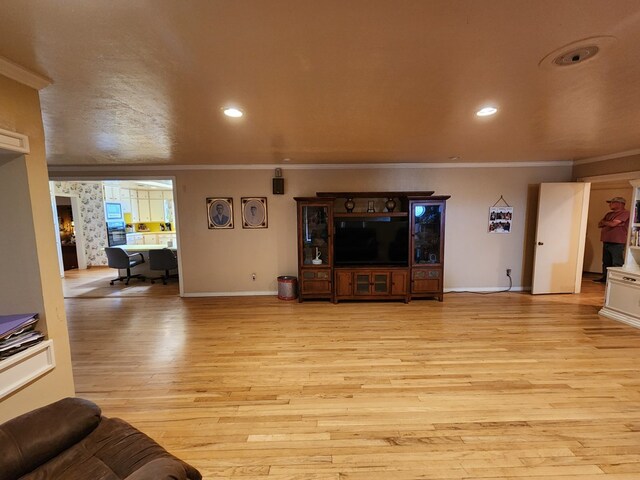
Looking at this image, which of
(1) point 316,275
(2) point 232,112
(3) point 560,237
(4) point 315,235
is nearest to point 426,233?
(4) point 315,235

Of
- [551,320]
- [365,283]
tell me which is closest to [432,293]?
[365,283]

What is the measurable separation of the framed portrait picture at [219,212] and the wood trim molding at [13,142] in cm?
335

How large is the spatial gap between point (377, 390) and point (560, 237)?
14.8 ft

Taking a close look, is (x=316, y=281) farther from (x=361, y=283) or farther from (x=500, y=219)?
(x=500, y=219)

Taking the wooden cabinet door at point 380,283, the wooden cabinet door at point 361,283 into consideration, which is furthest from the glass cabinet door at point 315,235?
the wooden cabinet door at point 380,283

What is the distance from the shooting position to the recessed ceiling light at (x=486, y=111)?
2.22m

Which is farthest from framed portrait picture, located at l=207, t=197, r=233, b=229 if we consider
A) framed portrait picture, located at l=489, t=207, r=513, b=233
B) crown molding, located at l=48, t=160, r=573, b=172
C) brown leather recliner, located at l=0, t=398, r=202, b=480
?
framed portrait picture, located at l=489, t=207, r=513, b=233

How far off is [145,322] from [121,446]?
3046 millimetres

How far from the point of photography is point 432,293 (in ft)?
14.9

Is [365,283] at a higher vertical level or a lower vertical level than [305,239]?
lower

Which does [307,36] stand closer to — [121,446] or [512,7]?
[512,7]

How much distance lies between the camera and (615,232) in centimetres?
523

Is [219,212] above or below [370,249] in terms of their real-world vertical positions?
above

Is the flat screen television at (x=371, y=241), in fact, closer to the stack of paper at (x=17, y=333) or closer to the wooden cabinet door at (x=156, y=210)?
the stack of paper at (x=17, y=333)
